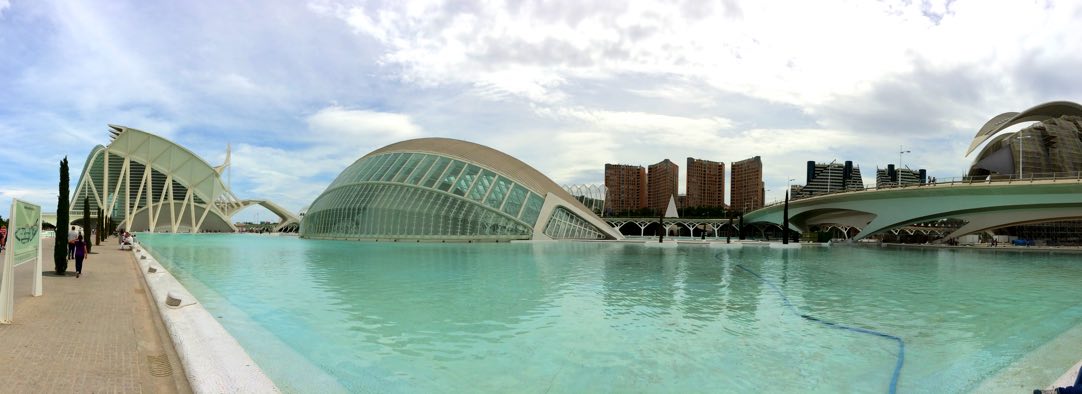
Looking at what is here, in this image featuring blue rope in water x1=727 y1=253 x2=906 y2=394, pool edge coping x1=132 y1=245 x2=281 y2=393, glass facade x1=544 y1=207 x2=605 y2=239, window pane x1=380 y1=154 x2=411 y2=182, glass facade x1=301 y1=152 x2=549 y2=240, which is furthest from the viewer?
glass facade x1=544 y1=207 x2=605 y2=239

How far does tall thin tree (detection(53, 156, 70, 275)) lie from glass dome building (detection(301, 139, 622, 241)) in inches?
951

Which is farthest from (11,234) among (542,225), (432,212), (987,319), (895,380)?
(542,225)

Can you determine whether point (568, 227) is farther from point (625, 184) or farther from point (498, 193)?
point (625, 184)

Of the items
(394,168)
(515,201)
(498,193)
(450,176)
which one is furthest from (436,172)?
(515,201)

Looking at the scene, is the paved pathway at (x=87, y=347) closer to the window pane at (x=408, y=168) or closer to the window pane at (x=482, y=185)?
the window pane at (x=482, y=185)

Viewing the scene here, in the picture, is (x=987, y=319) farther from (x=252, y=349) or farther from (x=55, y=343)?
(x=55, y=343)

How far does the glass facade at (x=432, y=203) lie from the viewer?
4003 centimetres

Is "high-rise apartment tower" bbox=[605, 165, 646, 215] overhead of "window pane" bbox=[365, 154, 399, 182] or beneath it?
overhead

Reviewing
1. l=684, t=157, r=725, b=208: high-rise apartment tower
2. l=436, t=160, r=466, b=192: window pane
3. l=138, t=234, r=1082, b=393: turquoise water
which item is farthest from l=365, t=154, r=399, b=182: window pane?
l=684, t=157, r=725, b=208: high-rise apartment tower

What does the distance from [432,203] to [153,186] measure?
6180 cm

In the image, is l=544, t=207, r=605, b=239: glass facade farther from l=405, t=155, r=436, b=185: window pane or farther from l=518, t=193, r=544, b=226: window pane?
l=405, t=155, r=436, b=185: window pane

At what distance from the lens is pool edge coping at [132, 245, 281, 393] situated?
465 cm

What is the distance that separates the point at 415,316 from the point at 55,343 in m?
4.50

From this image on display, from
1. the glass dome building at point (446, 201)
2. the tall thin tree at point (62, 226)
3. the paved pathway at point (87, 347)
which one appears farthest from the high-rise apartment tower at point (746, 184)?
the paved pathway at point (87, 347)
